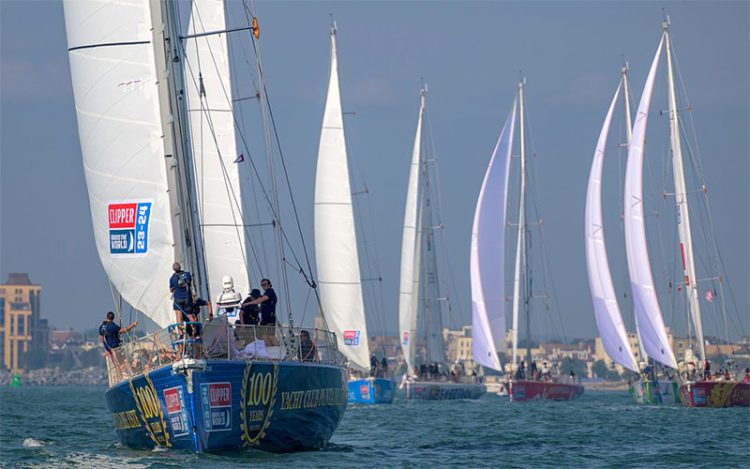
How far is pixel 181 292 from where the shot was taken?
70.7 ft

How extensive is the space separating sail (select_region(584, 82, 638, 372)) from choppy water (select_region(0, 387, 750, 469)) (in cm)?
1180

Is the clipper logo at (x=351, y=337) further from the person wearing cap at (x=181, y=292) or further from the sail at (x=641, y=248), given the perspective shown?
the person wearing cap at (x=181, y=292)

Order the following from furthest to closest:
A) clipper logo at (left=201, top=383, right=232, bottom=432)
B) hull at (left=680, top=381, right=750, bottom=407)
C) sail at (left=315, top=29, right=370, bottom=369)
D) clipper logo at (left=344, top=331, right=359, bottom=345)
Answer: clipper logo at (left=344, top=331, right=359, bottom=345) < sail at (left=315, top=29, right=370, bottom=369) < hull at (left=680, top=381, right=750, bottom=407) < clipper logo at (left=201, top=383, right=232, bottom=432)

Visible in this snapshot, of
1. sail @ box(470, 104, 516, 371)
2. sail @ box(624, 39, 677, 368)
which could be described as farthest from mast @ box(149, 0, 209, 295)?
sail @ box(470, 104, 516, 371)

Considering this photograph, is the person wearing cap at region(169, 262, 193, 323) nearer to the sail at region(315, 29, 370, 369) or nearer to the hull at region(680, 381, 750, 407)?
the hull at region(680, 381, 750, 407)

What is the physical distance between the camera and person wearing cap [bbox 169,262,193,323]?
21.5m

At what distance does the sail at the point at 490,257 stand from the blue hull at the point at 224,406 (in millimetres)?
40734

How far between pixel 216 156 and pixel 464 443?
1082 cm

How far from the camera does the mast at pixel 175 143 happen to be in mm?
22828

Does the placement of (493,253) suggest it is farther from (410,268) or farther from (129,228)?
(129,228)

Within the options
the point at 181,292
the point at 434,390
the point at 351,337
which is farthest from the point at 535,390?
the point at 181,292

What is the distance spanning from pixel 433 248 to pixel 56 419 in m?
28.4

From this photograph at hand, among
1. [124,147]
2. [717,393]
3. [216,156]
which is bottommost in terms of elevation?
[717,393]

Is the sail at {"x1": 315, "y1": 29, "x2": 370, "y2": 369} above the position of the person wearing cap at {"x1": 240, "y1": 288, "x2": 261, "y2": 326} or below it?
above
